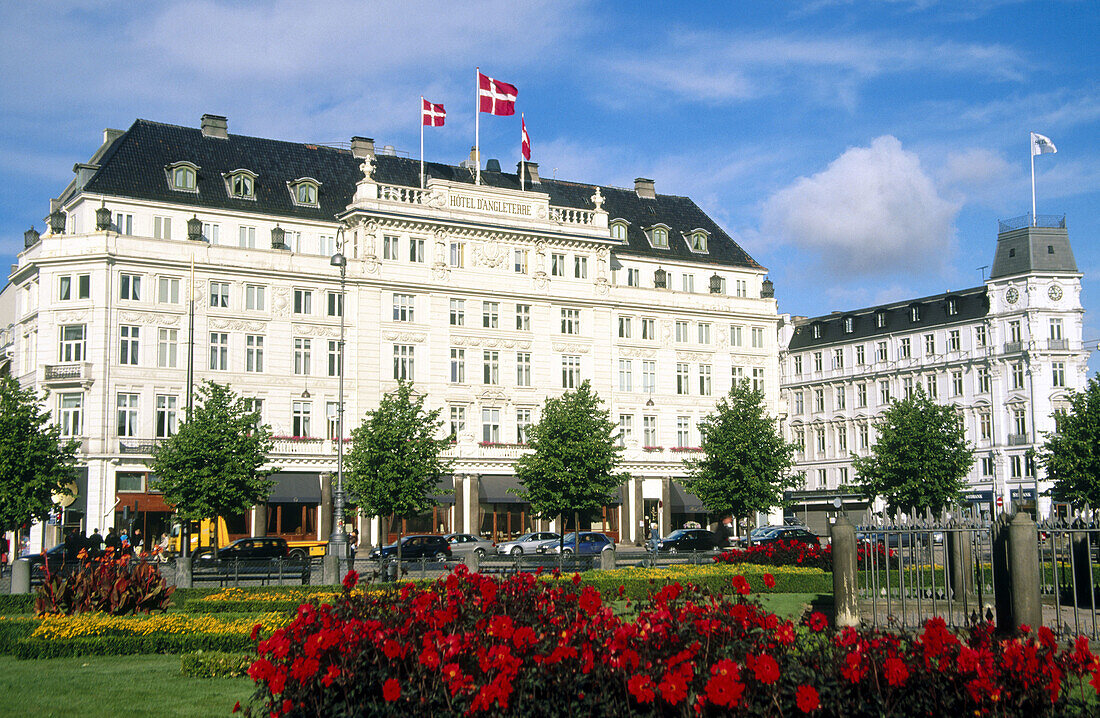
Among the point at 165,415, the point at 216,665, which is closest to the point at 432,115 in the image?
the point at 165,415

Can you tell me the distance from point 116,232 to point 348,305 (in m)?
11.9

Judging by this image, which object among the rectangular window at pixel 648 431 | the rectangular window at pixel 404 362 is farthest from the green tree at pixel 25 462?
the rectangular window at pixel 648 431

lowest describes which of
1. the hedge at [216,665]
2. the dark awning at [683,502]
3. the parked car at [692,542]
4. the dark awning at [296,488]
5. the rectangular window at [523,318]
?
the hedge at [216,665]

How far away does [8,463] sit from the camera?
46.9m

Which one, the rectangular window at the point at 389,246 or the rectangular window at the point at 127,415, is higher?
the rectangular window at the point at 389,246

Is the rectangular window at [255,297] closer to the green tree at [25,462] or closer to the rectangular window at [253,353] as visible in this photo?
the rectangular window at [253,353]

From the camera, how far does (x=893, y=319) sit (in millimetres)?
93938

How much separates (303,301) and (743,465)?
24.0 m

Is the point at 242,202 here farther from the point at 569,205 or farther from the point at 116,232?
the point at 569,205

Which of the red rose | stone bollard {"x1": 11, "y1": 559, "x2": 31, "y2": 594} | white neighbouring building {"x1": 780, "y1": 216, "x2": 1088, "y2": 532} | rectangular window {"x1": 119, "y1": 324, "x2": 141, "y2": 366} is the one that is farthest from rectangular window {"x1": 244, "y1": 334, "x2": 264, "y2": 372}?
the red rose

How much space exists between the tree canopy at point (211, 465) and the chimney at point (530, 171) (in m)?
29.1

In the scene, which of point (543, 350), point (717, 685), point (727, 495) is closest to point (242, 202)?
point (543, 350)

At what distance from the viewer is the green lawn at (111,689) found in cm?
1445

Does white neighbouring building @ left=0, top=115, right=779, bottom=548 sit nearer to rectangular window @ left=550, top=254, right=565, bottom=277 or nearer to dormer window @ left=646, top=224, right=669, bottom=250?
dormer window @ left=646, top=224, right=669, bottom=250
